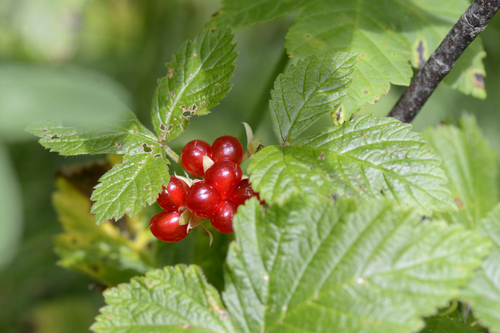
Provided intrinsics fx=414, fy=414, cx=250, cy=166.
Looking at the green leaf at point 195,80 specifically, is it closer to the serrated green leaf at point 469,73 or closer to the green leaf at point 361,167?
the green leaf at point 361,167

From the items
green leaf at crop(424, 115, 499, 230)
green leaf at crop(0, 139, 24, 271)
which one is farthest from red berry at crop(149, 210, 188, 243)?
green leaf at crop(424, 115, 499, 230)

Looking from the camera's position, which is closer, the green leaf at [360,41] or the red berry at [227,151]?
the red berry at [227,151]

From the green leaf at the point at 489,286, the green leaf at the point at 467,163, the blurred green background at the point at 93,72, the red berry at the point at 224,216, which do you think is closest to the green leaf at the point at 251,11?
the blurred green background at the point at 93,72

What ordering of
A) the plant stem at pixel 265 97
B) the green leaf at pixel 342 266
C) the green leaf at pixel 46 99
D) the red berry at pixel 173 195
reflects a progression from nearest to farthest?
the green leaf at pixel 46 99 → the green leaf at pixel 342 266 → the red berry at pixel 173 195 → the plant stem at pixel 265 97

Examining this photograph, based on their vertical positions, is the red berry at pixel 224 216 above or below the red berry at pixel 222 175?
below

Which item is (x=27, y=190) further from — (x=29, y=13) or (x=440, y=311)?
(x=440, y=311)

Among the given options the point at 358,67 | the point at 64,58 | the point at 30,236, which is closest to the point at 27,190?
the point at 30,236
